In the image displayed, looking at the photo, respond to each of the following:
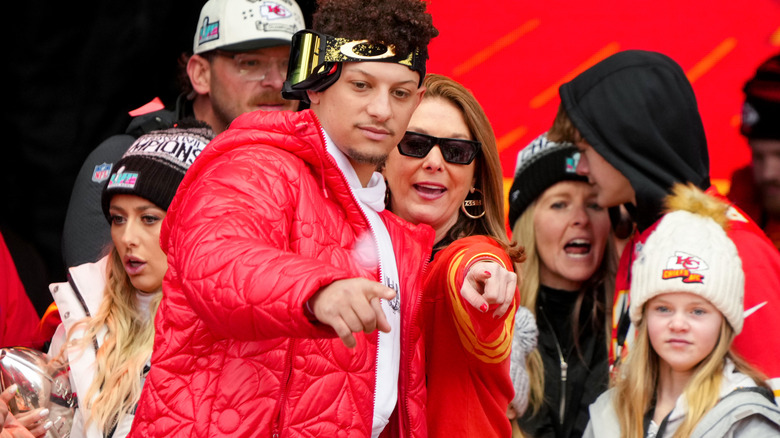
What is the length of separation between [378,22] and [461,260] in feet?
1.97

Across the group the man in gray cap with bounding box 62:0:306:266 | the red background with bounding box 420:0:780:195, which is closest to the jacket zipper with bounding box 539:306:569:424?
the red background with bounding box 420:0:780:195

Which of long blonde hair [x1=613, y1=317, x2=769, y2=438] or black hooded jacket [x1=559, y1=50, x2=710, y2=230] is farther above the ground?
black hooded jacket [x1=559, y1=50, x2=710, y2=230]

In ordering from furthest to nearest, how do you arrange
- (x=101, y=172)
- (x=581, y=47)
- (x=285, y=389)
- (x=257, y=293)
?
(x=581, y=47) → (x=101, y=172) → (x=285, y=389) → (x=257, y=293)

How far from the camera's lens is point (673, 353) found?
3.36 meters

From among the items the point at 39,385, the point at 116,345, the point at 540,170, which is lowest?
the point at 39,385

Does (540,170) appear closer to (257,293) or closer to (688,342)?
(688,342)

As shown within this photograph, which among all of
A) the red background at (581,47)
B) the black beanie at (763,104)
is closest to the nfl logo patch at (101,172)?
the red background at (581,47)

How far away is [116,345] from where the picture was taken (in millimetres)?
3260

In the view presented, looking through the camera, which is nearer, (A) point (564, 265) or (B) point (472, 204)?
(B) point (472, 204)

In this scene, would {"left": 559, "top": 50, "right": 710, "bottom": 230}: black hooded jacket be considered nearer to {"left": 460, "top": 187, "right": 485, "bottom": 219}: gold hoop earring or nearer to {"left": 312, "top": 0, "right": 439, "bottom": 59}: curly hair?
{"left": 460, "top": 187, "right": 485, "bottom": 219}: gold hoop earring

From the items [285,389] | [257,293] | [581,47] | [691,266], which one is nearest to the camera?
[257,293]

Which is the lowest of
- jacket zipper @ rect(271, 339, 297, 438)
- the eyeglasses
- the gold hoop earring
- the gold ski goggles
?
jacket zipper @ rect(271, 339, 297, 438)

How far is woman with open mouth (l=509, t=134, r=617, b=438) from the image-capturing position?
13.2 feet

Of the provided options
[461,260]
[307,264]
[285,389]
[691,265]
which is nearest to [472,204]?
[691,265]
